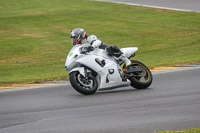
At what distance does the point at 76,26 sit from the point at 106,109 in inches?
724

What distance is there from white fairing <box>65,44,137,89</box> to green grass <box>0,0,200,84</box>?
3.23 meters

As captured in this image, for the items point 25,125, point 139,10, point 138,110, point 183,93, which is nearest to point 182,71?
point 183,93

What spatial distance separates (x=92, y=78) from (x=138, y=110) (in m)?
2.32

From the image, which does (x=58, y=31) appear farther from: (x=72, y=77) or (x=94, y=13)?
(x=72, y=77)

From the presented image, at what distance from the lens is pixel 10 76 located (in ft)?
50.1

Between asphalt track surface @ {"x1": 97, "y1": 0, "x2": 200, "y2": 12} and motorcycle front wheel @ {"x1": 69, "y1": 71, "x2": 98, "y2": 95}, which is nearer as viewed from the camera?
motorcycle front wheel @ {"x1": 69, "y1": 71, "x2": 98, "y2": 95}

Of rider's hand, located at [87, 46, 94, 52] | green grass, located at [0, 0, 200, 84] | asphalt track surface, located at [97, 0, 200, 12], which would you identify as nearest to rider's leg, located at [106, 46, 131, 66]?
Result: rider's hand, located at [87, 46, 94, 52]

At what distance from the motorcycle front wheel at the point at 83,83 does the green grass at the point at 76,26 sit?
333 cm

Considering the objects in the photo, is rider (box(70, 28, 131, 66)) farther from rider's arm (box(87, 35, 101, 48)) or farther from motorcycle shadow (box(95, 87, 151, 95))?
motorcycle shadow (box(95, 87, 151, 95))

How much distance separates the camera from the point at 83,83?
10312 millimetres

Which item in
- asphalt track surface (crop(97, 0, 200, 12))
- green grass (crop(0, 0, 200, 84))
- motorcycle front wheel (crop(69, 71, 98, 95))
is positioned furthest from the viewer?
asphalt track surface (crop(97, 0, 200, 12))

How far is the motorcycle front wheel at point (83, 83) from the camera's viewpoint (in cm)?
1017

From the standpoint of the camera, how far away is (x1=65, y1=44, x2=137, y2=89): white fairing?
10.4 m

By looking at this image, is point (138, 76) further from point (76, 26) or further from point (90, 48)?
point (76, 26)
